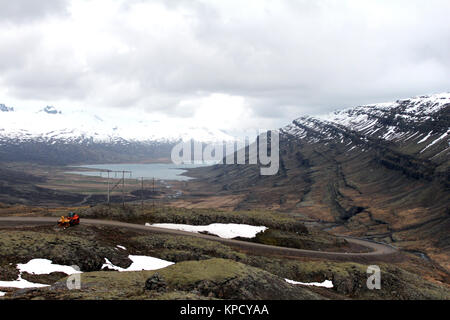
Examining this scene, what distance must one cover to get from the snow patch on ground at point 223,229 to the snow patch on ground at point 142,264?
20214 mm

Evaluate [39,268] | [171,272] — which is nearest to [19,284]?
[39,268]

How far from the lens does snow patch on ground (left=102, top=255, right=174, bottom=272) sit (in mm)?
36375

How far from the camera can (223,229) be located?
206 ft

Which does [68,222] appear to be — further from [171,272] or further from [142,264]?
[171,272]

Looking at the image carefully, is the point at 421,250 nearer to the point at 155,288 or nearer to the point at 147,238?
the point at 147,238

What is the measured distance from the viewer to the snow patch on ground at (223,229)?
61.2 meters

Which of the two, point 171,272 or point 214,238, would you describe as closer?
point 171,272

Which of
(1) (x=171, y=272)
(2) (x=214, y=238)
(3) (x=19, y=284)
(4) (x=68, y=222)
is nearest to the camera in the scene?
(3) (x=19, y=284)

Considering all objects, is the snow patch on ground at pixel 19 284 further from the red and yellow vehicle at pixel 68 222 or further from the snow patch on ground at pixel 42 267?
the red and yellow vehicle at pixel 68 222

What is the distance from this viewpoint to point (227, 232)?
203 feet

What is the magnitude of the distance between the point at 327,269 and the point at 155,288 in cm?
2922

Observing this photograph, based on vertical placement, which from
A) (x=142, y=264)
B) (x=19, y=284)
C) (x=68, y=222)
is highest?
(x=68, y=222)

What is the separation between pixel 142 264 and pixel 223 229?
26.0 m
